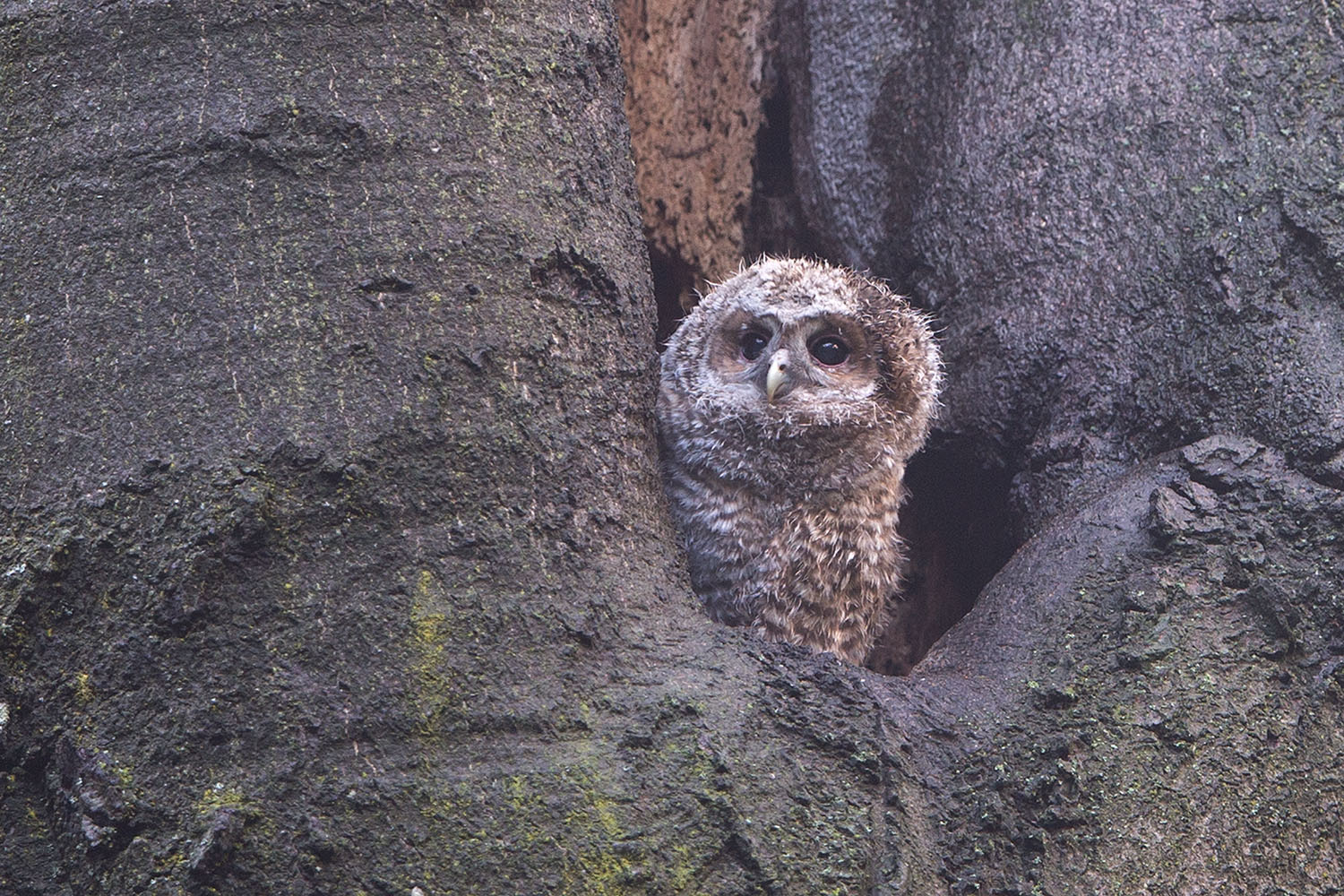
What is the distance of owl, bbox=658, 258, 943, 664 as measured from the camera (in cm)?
296

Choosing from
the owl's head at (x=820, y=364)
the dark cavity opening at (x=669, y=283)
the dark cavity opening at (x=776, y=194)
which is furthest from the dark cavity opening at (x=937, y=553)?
the dark cavity opening at (x=669, y=283)

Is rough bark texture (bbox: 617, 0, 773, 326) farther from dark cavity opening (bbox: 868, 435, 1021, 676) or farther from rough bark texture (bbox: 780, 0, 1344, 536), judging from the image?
dark cavity opening (bbox: 868, 435, 1021, 676)

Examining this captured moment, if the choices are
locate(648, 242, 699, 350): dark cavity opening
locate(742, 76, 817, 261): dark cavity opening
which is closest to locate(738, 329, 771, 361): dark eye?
locate(648, 242, 699, 350): dark cavity opening

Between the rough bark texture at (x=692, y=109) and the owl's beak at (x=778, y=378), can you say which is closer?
the owl's beak at (x=778, y=378)

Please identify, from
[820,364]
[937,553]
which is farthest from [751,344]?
[937,553]

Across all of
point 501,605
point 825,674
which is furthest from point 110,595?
point 825,674

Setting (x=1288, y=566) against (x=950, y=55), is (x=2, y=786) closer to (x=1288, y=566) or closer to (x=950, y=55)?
(x=1288, y=566)

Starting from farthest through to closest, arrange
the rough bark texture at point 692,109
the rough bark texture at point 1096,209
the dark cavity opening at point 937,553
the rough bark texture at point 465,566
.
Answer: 1. the rough bark texture at point 692,109
2. the dark cavity opening at point 937,553
3. the rough bark texture at point 1096,209
4. the rough bark texture at point 465,566

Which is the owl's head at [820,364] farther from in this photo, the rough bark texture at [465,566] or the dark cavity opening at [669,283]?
the rough bark texture at [465,566]

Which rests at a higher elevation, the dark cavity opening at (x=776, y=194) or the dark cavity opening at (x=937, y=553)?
the dark cavity opening at (x=776, y=194)

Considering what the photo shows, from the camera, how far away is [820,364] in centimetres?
309

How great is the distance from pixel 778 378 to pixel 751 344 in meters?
0.29

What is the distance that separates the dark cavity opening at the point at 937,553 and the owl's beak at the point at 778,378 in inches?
19.8

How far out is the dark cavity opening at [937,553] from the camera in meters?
3.24
